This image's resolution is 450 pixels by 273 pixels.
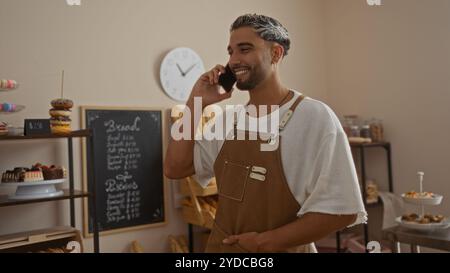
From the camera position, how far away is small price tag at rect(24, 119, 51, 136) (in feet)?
6.48

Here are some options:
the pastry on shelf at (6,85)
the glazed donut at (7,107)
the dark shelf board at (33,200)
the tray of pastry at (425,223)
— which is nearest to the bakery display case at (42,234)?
Result: the dark shelf board at (33,200)

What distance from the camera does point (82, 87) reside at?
8.07 ft

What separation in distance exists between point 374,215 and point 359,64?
1.28m

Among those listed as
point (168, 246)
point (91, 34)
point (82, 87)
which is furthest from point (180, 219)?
point (91, 34)

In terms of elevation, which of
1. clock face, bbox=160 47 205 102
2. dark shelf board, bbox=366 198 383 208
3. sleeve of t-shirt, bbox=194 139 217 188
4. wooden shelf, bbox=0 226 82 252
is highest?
clock face, bbox=160 47 205 102

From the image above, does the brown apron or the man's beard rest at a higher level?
the man's beard

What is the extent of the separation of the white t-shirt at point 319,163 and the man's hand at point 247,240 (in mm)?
141

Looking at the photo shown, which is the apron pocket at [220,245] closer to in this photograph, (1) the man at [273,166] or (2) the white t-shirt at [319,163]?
(1) the man at [273,166]

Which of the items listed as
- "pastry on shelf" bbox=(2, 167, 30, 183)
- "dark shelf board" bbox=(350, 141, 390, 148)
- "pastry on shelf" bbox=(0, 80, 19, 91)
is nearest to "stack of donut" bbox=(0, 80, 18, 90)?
"pastry on shelf" bbox=(0, 80, 19, 91)

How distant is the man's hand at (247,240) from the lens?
1116 mm

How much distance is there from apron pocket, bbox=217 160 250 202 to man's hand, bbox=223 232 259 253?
107 millimetres

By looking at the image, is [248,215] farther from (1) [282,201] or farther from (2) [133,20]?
(2) [133,20]

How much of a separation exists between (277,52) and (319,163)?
38cm

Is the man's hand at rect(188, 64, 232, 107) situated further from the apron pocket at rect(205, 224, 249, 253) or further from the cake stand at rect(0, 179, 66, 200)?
the cake stand at rect(0, 179, 66, 200)
